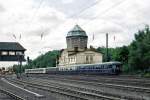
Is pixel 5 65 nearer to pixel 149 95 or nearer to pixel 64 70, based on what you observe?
pixel 64 70

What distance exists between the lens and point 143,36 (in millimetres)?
67938

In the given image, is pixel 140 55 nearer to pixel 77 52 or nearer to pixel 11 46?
pixel 11 46

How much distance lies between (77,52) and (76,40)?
39.1ft

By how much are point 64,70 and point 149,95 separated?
65042 millimetres

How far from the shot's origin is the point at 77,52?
126 meters

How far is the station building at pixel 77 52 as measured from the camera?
4860 inches

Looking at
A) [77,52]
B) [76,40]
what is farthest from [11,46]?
[76,40]

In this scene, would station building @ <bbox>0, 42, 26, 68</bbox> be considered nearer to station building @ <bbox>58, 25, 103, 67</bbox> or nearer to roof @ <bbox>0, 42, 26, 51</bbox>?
roof @ <bbox>0, 42, 26, 51</bbox>

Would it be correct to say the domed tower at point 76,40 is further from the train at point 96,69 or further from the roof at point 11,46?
the train at point 96,69

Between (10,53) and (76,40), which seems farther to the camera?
(76,40)

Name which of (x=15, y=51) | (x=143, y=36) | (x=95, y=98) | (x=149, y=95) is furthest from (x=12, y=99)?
(x=15, y=51)

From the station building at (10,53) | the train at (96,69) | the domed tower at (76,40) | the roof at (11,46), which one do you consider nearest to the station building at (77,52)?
the domed tower at (76,40)

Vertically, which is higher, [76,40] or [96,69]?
[76,40]

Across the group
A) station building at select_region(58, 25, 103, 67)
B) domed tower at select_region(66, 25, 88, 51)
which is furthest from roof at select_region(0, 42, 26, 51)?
domed tower at select_region(66, 25, 88, 51)
